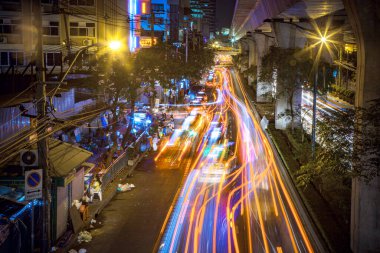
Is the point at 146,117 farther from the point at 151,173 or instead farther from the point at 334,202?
the point at 334,202

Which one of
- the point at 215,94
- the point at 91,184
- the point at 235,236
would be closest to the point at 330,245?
the point at 235,236

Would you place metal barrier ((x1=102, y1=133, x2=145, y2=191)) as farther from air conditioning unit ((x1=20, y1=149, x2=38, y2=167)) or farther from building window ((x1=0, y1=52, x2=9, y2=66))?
building window ((x1=0, y1=52, x2=9, y2=66))

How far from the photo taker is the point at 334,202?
57.8ft

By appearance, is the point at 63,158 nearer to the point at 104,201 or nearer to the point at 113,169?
the point at 104,201

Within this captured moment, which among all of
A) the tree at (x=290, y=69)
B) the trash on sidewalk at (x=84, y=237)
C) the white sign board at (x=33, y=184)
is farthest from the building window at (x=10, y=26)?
the white sign board at (x=33, y=184)

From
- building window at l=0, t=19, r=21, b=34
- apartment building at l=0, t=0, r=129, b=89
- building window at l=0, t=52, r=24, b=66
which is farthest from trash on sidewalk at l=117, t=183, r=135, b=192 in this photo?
building window at l=0, t=19, r=21, b=34

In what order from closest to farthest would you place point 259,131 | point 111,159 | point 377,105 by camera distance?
point 377,105, point 111,159, point 259,131

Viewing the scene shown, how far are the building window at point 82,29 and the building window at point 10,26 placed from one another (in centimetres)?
470

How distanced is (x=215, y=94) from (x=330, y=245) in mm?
60469

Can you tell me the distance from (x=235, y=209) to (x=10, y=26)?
22512 millimetres

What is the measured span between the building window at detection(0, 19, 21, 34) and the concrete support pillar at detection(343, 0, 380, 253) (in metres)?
24.9

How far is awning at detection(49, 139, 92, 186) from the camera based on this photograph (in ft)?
45.0

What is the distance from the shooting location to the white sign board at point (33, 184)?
447 inches

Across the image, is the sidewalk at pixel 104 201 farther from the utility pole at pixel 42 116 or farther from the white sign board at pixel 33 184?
the white sign board at pixel 33 184
